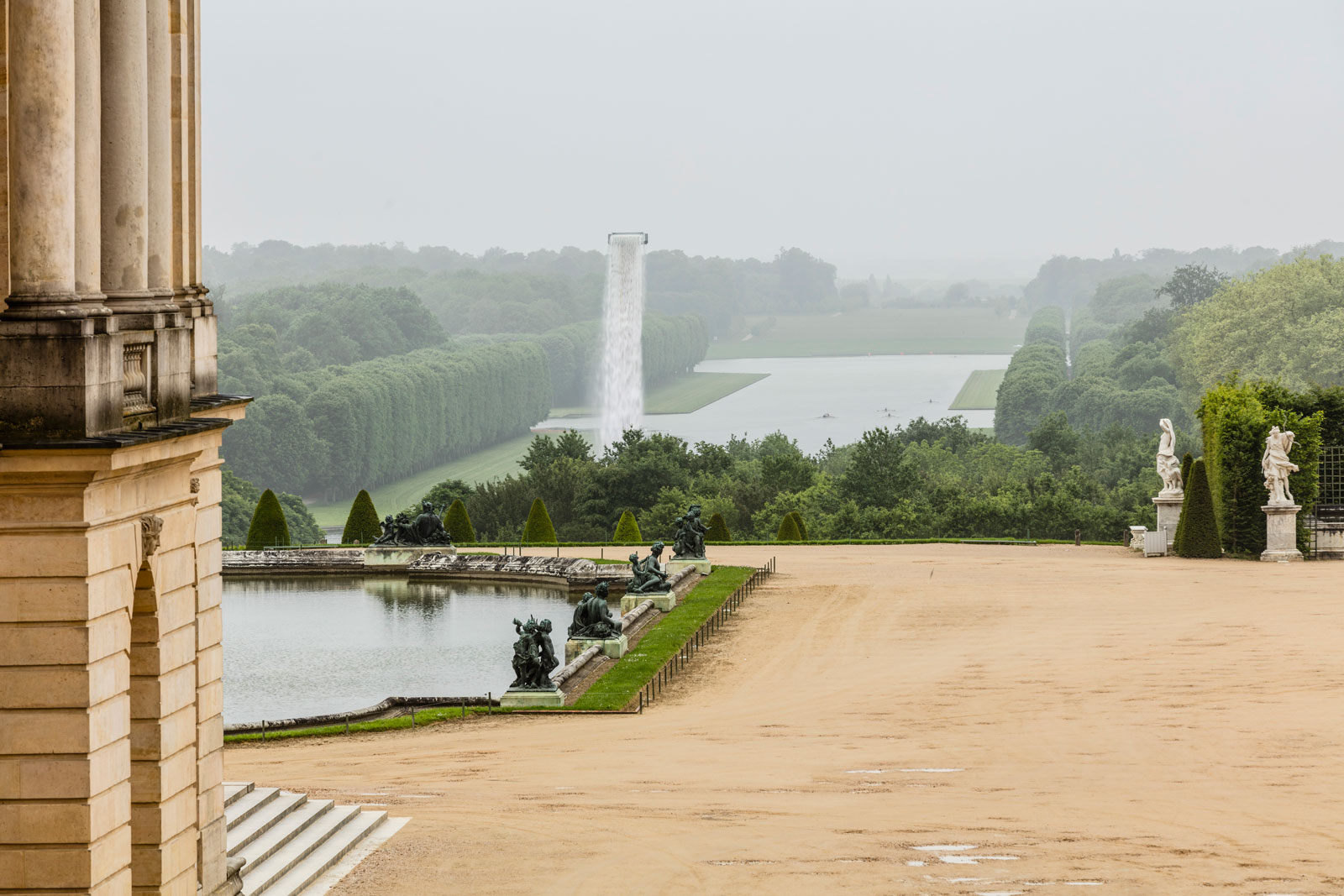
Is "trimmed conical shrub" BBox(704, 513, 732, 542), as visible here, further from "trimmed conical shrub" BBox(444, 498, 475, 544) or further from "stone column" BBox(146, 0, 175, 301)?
"stone column" BBox(146, 0, 175, 301)

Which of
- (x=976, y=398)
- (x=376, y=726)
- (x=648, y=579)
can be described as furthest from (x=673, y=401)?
(x=376, y=726)

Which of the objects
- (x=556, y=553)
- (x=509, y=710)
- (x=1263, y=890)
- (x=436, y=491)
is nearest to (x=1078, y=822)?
(x=1263, y=890)

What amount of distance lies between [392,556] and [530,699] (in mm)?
18578

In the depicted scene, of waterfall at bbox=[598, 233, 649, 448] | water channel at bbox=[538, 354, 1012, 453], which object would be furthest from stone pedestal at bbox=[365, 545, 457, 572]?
waterfall at bbox=[598, 233, 649, 448]

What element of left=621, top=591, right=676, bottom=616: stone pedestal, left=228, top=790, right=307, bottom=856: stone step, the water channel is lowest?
the water channel

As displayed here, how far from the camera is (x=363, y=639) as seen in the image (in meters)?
36.8

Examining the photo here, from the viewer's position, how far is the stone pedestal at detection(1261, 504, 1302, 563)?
46.2 m

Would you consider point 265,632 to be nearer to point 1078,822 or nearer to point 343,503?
point 1078,822

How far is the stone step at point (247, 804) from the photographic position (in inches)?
719

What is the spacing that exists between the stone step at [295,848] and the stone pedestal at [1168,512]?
34.9 m

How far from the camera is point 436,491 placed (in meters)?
72.6

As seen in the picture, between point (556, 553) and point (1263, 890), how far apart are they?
116 feet

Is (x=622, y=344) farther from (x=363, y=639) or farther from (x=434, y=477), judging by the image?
(x=363, y=639)

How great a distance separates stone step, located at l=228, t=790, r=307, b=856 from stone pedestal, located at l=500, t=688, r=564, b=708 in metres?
8.89
